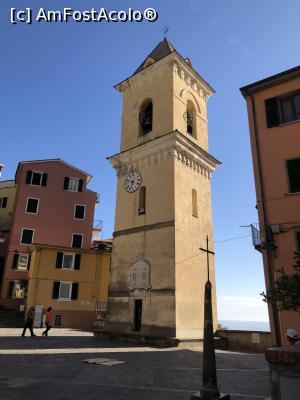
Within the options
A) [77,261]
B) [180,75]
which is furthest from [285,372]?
[77,261]

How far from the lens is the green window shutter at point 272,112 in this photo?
15328 mm

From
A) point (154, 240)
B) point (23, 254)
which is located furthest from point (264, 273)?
point (23, 254)

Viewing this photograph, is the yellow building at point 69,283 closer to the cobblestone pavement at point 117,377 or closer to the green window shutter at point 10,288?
the green window shutter at point 10,288

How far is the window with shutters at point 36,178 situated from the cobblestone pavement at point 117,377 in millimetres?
22722

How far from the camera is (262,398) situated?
23.6 feet

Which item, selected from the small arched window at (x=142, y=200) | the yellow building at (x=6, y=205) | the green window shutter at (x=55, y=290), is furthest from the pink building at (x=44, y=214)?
the small arched window at (x=142, y=200)

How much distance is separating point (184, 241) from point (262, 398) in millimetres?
13506

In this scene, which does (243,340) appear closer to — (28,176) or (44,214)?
(44,214)

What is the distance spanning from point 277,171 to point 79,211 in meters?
24.8

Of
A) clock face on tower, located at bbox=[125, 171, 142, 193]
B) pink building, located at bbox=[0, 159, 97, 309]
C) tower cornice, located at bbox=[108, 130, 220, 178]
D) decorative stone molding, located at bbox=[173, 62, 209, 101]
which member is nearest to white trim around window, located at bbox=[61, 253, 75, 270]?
pink building, located at bbox=[0, 159, 97, 309]

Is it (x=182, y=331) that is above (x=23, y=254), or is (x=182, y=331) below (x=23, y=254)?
below

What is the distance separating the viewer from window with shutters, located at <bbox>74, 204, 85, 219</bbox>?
35.5m

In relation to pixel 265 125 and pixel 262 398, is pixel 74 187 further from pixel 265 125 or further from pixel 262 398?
pixel 262 398

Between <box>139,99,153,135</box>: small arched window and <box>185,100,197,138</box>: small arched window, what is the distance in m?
2.75
